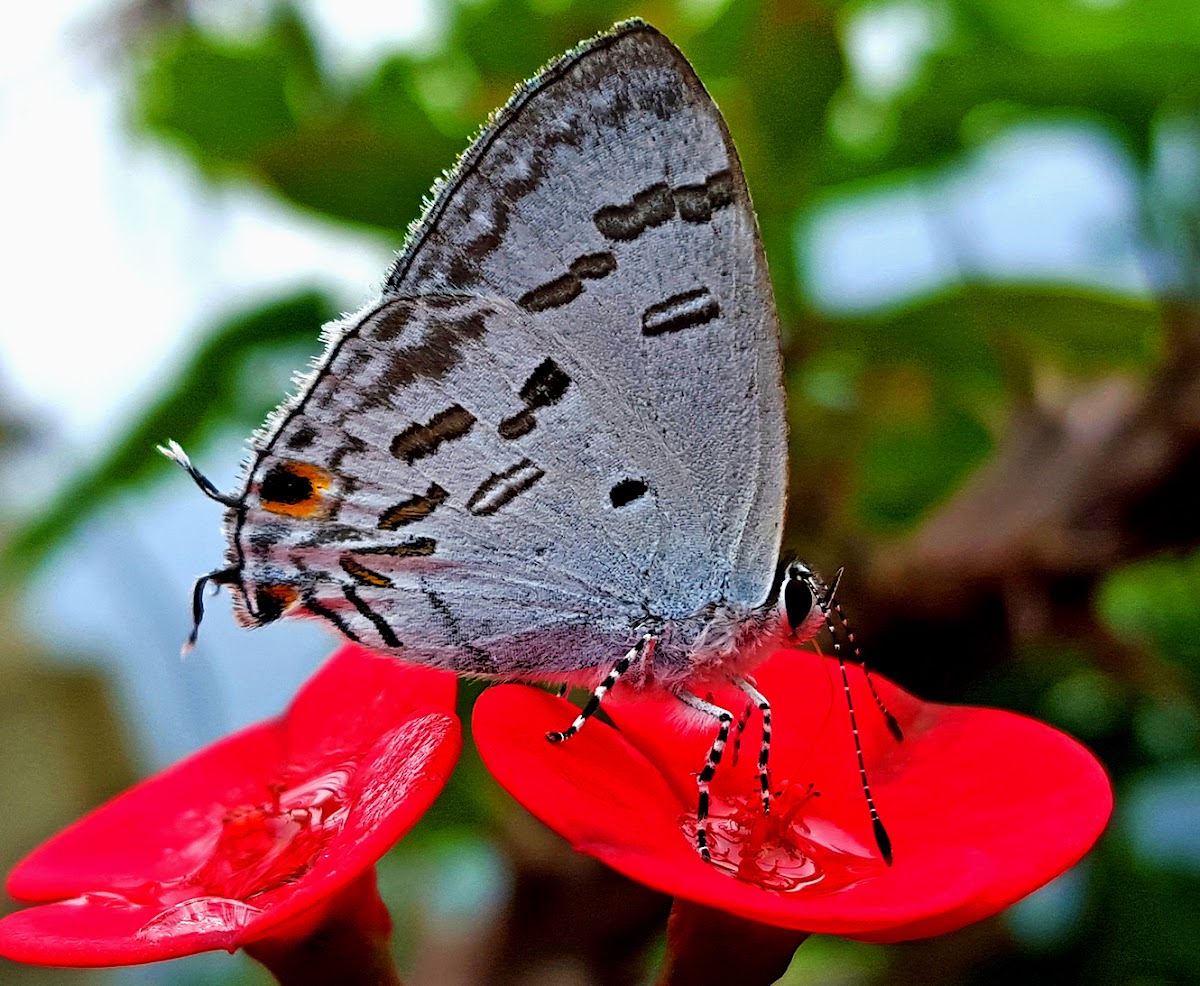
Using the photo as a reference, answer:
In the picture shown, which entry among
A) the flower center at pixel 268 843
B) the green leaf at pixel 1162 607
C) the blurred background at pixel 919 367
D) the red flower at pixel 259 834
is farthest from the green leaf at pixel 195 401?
the green leaf at pixel 1162 607

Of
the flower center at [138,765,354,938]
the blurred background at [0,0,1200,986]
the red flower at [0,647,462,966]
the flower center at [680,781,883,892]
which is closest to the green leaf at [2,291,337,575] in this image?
the blurred background at [0,0,1200,986]

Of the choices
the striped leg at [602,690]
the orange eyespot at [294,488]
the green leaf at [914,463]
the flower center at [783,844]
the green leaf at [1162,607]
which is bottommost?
the green leaf at [1162,607]

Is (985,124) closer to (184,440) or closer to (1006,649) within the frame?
(1006,649)

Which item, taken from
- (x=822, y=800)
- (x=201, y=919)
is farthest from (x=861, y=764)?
(x=201, y=919)

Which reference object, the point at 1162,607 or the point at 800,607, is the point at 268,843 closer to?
the point at 800,607

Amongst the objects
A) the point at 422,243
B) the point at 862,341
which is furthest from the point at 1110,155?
the point at 422,243

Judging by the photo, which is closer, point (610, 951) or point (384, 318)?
point (384, 318)

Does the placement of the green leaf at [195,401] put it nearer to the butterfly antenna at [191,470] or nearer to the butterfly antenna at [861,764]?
the butterfly antenna at [191,470]
